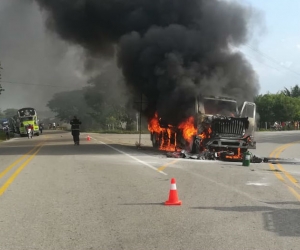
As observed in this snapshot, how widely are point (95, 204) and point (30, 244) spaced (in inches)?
98.7

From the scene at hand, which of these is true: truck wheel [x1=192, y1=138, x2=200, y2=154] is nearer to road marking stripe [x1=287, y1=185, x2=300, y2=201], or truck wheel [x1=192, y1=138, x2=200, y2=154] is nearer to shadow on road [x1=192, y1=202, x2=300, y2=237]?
road marking stripe [x1=287, y1=185, x2=300, y2=201]

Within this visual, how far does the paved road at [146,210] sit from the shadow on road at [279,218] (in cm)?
1

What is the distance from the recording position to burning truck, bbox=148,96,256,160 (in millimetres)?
17078

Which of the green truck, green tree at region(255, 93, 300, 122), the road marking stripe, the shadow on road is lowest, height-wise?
the shadow on road

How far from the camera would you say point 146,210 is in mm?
7223

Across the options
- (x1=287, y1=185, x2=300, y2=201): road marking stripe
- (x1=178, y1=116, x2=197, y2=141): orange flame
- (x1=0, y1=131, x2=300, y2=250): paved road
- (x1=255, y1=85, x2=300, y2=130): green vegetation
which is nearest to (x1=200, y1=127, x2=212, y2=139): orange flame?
(x1=178, y1=116, x2=197, y2=141): orange flame

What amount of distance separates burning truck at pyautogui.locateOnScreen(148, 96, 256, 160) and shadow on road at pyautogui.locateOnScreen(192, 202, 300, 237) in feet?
30.3

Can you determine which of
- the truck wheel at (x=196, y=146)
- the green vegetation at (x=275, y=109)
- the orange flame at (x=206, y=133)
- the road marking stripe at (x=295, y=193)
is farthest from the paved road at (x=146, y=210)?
the green vegetation at (x=275, y=109)

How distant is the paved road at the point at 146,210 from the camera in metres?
5.45

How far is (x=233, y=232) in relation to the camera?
5812 mm

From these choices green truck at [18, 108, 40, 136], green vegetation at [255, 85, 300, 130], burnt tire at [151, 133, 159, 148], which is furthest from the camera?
green vegetation at [255, 85, 300, 130]

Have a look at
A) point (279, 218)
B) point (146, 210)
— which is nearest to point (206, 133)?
point (146, 210)

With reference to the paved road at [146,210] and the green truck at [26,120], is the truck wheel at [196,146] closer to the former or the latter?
the paved road at [146,210]

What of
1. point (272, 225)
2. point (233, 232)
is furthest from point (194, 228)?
point (272, 225)
